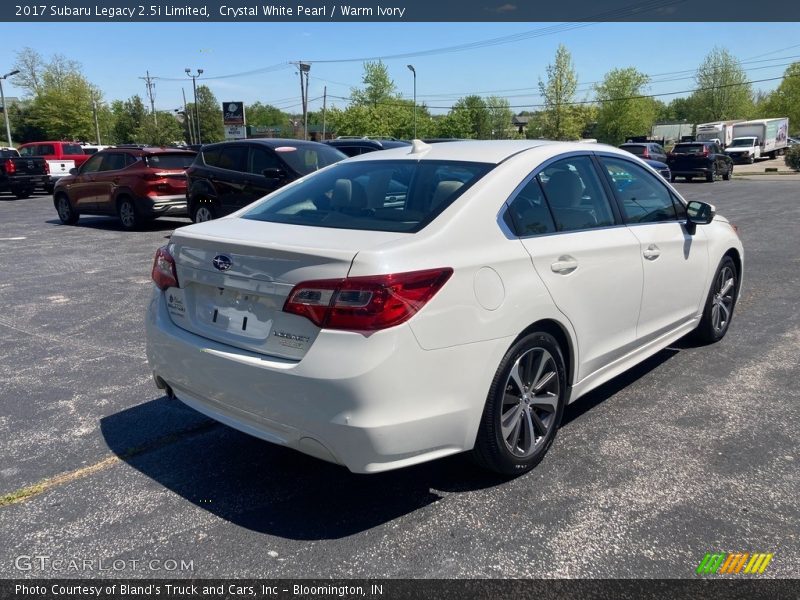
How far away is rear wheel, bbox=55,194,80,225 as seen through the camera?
47.9 ft

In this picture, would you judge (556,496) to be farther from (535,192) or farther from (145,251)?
(145,251)

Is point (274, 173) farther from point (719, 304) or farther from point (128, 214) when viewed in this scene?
point (719, 304)

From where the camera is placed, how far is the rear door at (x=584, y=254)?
11.1 ft

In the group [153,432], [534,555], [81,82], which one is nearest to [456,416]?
[534,555]

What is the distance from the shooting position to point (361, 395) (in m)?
2.63

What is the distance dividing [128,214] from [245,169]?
11.7 feet

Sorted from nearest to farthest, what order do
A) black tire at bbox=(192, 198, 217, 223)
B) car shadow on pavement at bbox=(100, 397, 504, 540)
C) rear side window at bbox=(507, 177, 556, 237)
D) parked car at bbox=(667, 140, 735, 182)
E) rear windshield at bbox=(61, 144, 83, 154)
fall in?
1. car shadow on pavement at bbox=(100, 397, 504, 540)
2. rear side window at bbox=(507, 177, 556, 237)
3. black tire at bbox=(192, 198, 217, 223)
4. rear windshield at bbox=(61, 144, 83, 154)
5. parked car at bbox=(667, 140, 735, 182)

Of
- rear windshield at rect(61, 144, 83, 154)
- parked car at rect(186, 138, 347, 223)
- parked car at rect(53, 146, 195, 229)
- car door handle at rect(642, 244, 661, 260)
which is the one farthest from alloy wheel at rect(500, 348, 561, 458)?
rear windshield at rect(61, 144, 83, 154)

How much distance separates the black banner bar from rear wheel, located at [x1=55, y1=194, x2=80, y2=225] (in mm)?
13598

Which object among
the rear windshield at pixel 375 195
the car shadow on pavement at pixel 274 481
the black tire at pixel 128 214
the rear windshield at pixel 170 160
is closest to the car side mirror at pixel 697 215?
the rear windshield at pixel 375 195

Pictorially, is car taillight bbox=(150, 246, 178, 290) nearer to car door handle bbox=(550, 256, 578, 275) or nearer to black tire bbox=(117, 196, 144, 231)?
car door handle bbox=(550, 256, 578, 275)

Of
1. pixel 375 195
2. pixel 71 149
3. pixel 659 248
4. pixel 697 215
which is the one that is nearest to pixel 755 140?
pixel 71 149

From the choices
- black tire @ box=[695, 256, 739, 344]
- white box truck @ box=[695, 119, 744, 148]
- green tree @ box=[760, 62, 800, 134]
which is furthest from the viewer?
green tree @ box=[760, 62, 800, 134]

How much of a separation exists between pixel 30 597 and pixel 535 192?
2893mm
